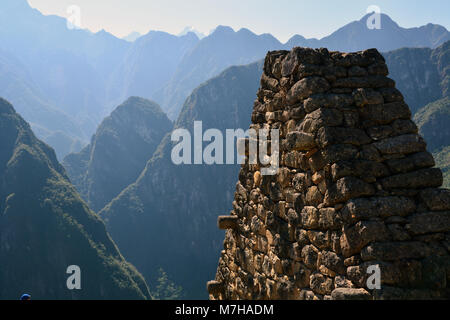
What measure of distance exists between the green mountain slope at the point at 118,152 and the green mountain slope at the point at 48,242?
200 ft

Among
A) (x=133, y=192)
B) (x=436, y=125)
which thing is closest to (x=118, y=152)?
(x=133, y=192)

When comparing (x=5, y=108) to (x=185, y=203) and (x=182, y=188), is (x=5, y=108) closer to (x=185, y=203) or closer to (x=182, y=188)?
(x=182, y=188)

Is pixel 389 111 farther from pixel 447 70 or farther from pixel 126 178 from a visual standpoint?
pixel 126 178

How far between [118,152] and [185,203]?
1737 inches

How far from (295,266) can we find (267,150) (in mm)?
1687

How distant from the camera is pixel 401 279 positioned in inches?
147

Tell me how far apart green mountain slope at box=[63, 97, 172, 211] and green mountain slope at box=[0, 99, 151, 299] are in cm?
6093

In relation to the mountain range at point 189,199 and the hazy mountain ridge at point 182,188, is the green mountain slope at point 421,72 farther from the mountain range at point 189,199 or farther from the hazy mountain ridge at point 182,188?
the hazy mountain ridge at point 182,188

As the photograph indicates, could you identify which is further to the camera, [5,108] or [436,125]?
[5,108]

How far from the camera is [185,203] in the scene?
154125mm

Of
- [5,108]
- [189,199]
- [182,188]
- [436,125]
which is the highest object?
[5,108]

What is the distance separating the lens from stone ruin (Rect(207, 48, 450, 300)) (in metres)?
3.80

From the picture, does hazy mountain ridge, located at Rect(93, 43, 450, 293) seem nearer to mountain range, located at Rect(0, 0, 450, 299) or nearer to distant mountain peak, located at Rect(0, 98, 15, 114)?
mountain range, located at Rect(0, 0, 450, 299)
